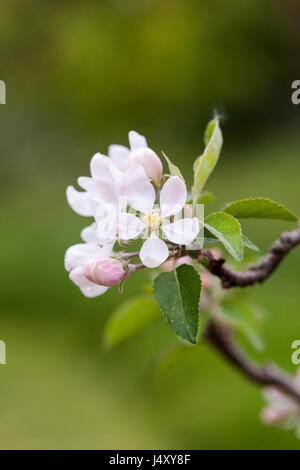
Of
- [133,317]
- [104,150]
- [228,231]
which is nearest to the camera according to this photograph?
[228,231]

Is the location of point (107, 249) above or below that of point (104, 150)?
below

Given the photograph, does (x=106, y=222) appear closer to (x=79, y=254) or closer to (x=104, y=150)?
(x=79, y=254)

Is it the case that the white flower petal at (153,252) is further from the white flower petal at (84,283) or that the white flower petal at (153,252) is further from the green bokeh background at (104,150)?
the green bokeh background at (104,150)

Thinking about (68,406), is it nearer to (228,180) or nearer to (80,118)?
(228,180)

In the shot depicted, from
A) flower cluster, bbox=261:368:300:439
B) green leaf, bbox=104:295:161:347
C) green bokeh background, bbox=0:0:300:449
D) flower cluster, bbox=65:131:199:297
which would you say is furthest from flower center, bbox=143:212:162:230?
green bokeh background, bbox=0:0:300:449

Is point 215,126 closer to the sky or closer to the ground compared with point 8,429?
closer to the ground

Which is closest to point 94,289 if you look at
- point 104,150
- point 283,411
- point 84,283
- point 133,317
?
point 84,283
